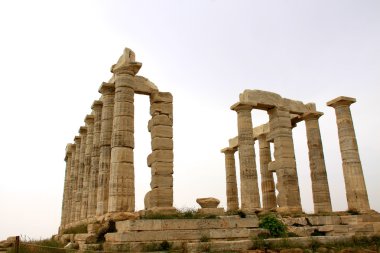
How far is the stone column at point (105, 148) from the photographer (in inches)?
749

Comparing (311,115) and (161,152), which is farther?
(311,115)

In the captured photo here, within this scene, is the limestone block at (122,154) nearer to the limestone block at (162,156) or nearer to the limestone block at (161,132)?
the limestone block at (162,156)

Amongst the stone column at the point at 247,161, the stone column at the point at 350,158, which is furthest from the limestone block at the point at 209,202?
the stone column at the point at 350,158

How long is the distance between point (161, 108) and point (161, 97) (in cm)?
68

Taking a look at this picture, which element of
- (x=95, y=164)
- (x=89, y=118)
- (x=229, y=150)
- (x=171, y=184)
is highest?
(x=89, y=118)

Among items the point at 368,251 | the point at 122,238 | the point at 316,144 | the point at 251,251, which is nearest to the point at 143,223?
the point at 122,238

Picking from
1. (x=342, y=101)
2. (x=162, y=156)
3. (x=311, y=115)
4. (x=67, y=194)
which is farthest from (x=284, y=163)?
(x=67, y=194)

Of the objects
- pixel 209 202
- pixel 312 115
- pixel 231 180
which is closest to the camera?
pixel 209 202

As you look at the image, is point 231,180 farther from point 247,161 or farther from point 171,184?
point 171,184

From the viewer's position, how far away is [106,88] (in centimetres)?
2059

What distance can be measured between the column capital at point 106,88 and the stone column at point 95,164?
2.20 m

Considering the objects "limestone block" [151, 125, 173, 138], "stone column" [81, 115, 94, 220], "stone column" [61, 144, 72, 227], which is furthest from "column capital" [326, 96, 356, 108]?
"stone column" [61, 144, 72, 227]

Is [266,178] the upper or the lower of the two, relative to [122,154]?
upper

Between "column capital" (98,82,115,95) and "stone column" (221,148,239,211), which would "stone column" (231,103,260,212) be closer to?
"column capital" (98,82,115,95)
